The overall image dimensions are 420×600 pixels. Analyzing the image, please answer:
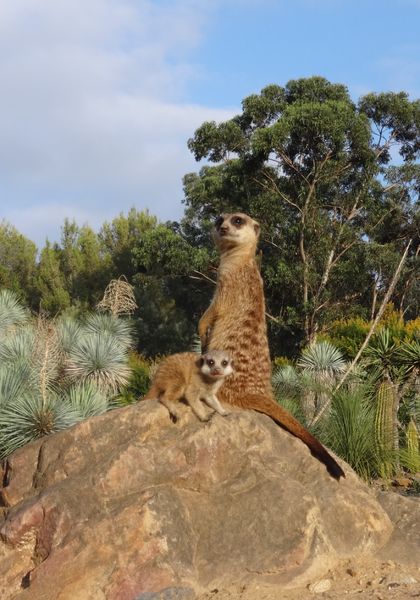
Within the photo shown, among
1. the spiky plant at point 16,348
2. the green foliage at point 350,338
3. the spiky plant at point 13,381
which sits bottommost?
the green foliage at point 350,338

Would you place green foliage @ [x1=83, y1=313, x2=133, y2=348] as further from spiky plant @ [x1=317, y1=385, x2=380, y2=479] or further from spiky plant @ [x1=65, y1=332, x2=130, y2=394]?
spiky plant @ [x1=317, y1=385, x2=380, y2=479]

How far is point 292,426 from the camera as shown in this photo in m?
4.46

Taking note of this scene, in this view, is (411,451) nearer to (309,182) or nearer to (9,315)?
(9,315)

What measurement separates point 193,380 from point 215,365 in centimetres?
15

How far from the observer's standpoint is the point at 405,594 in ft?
11.9

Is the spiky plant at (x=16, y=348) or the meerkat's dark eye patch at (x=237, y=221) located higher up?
the meerkat's dark eye patch at (x=237, y=221)

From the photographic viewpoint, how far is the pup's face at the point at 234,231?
5508mm

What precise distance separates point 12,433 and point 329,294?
13.6 meters

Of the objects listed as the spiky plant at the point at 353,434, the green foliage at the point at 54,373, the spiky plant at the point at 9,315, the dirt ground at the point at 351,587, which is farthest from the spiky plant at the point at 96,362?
the dirt ground at the point at 351,587

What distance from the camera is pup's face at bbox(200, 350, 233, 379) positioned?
436 centimetres

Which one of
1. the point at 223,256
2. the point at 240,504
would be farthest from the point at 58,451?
the point at 223,256

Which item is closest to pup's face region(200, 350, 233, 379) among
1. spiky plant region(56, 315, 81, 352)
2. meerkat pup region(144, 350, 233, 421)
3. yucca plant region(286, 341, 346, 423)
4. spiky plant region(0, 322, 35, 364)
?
meerkat pup region(144, 350, 233, 421)

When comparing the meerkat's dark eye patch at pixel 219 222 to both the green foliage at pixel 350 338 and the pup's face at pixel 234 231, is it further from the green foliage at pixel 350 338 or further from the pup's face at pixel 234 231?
the green foliage at pixel 350 338

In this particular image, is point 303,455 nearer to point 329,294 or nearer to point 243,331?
point 243,331
